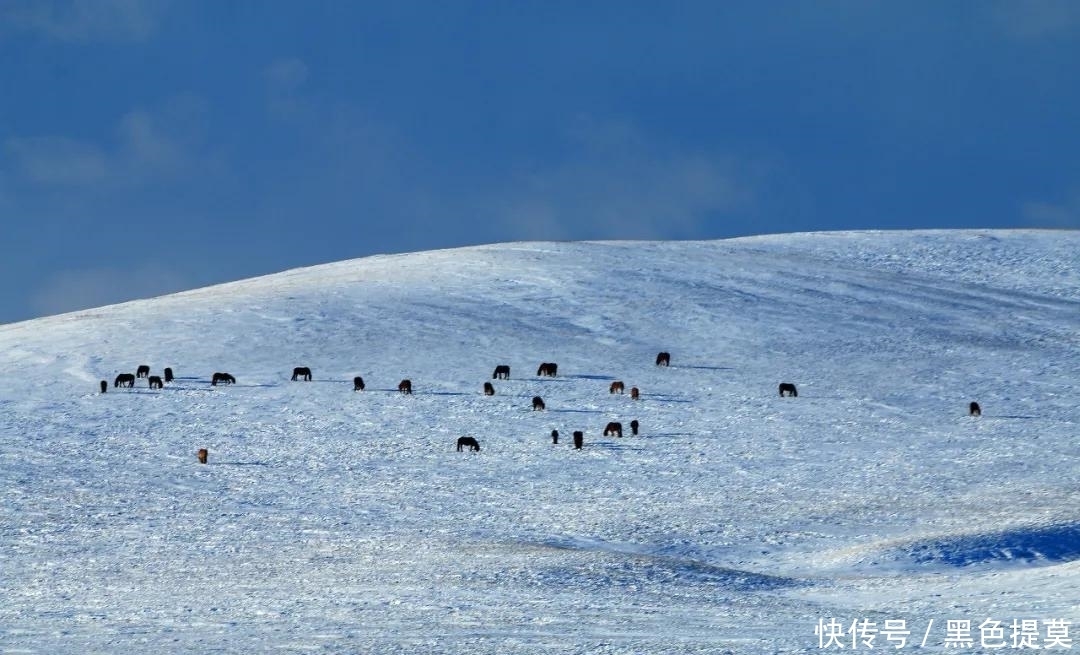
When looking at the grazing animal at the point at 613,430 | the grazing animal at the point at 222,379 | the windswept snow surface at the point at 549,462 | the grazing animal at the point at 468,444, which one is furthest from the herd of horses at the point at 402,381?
the grazing animal at the point at 468,444

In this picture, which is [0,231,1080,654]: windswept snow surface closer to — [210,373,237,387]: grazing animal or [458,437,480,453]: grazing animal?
[458,437,480,453]: grazing animal

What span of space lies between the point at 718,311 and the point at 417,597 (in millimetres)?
35475

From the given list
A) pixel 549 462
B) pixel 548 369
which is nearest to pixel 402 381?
pixel 548 369

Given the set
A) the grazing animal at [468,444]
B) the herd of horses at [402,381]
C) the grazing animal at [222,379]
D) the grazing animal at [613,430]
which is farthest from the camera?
the grazing animal at [222,379]

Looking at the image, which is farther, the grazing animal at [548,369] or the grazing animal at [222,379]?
the grazing animal at [548,369]

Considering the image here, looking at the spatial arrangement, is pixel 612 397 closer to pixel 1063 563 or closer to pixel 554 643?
pixel 1063 563

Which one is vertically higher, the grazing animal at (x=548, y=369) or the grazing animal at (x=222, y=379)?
the grazing animal at (x=548, y=369)

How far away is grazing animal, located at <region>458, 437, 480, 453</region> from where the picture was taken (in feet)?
127

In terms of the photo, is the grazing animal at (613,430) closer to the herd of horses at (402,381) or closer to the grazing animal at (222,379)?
the herd of horses at (402,381)

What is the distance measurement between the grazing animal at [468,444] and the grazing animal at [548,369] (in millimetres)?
9174

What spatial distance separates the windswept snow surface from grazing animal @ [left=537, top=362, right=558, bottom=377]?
12.3 inches

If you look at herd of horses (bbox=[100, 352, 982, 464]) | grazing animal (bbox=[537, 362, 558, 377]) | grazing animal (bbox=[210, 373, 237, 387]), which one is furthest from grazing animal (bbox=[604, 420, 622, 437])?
grazing animal (bbox=[210, 373, 237, 387])

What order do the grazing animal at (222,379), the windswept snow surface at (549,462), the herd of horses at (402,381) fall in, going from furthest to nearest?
1. the grazing animal at (222,379)
2. the herd of horses at (402,381)
3. the windswept snow surface at (549,462)

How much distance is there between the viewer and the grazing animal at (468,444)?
38.7 metres
